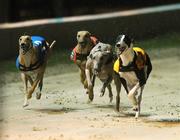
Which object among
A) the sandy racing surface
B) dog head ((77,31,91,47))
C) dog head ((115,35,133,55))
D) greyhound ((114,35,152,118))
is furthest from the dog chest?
dog head ((77,31,91,47))

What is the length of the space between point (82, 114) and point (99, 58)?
70cm

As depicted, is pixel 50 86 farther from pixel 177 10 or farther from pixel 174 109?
pixel 177 10

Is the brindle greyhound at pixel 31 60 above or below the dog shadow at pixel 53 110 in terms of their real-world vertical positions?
above

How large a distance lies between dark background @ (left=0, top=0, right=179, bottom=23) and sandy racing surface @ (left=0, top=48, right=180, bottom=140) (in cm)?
450

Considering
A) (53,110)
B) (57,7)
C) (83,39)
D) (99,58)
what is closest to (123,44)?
(99,58)

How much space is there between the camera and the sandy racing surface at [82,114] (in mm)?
7291

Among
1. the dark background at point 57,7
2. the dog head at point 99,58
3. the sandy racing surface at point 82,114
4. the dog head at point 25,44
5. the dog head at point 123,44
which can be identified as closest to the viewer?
Answer: the sandy racing surface at point 82,114

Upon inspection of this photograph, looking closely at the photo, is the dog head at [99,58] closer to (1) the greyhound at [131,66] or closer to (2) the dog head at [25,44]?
(1) the greyhound at [131,66]

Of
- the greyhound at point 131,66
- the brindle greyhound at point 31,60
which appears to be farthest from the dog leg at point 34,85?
the greyhound at point 131,66

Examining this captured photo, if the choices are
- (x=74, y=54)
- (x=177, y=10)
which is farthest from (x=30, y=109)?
(x=177, y=10)

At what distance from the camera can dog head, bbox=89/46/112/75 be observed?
8.82 metres

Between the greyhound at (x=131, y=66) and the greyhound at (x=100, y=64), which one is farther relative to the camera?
the greyhound at (x=100, y=64)

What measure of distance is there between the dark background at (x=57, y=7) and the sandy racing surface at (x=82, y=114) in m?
4.50

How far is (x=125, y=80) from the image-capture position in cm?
852
